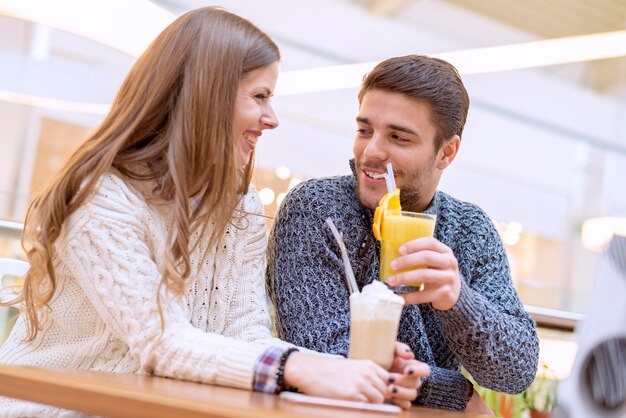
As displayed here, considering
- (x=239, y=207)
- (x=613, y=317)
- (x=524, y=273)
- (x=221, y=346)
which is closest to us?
(x=613, y=317)

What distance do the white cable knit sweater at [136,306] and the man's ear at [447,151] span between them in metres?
0.67

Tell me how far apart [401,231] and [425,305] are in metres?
0.45

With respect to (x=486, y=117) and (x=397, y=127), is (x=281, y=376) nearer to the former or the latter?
(x=397, y=127)

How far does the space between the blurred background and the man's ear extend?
159 inches

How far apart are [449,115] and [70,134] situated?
237 inches

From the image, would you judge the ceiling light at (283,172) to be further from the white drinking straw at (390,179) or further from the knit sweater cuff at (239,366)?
the knit sweater cuff at (239,366)

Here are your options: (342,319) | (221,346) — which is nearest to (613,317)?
(221,346)

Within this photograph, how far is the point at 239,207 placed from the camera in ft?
5.71

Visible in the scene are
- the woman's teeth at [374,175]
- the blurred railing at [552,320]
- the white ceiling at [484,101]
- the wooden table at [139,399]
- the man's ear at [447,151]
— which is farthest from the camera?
the white ceiling at [484,101]

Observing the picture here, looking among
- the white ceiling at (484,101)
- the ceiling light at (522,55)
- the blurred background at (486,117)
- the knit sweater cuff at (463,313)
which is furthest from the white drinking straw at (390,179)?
the white ceiling at (484,101)

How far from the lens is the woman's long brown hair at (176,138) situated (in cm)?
143

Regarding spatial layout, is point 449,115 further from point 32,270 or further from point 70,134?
point 70,134

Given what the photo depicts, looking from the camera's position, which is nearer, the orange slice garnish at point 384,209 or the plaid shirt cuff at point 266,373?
the plaid shirt cuff at point 266,373

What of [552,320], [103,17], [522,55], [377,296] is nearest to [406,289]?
[377,296]
